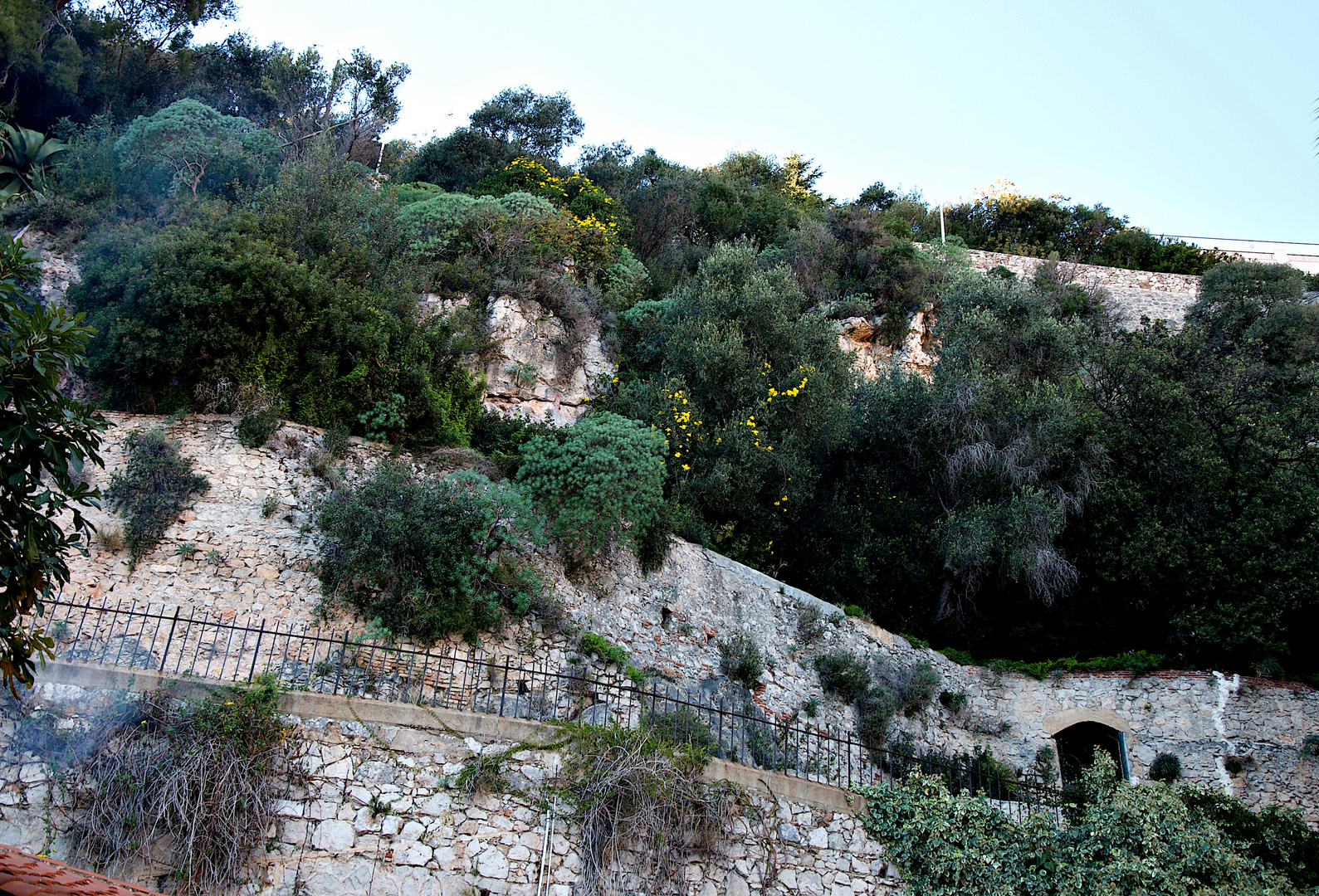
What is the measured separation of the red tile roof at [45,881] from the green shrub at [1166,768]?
14.4m

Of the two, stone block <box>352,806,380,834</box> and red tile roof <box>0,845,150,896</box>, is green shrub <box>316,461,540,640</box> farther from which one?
red tile roof <box>0,845,150,896</box>

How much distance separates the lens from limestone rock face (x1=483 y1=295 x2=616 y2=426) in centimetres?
1684

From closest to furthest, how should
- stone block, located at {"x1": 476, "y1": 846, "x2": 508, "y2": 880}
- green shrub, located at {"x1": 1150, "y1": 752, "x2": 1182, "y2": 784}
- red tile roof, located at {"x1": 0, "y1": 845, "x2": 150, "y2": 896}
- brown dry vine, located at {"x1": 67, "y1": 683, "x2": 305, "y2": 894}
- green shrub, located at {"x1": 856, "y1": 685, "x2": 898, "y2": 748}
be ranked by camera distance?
red tile roof, located at {"x1": 0, "y1": 845, "x2": 150, "y2": 896}, brown dry vine, located at {"x1": 67, "y1": 683, "x2": 305, "y2": 894}, stone block, located at {"x1": 476, "y1": 846, "x2": 508, "y2": 880}, green shrub, located at {"x1": 1150, "y1": 752, "x2": 1182, "y2": 784}, green shrub, located at {"x1": 856, "y1": 685, "x2": 898, "y2": 748}

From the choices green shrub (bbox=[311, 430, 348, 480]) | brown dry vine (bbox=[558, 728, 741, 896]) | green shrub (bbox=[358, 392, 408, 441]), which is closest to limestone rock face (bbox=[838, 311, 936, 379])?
green shrub (bbox=[358, 392, 408, 441])

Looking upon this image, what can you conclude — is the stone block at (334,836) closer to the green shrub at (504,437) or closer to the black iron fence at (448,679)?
the black iron fence at (448,679)

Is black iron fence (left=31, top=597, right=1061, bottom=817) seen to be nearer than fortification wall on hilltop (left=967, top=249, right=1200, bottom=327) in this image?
Yes

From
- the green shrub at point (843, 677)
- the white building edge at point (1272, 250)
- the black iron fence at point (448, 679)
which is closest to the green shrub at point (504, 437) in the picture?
the black iron fence at point (448, 679)

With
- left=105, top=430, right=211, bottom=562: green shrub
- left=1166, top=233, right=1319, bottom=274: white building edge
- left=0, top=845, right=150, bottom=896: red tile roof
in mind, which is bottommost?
left=0, top=845, right=150, bottom=896: red tile roof

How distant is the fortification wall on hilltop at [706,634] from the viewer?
10469 mm

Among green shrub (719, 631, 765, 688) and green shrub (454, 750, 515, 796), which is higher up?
green shrub (719, 631, 765, 688)

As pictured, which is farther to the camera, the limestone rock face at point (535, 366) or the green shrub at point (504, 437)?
the limestone rock face at point (535, 366)

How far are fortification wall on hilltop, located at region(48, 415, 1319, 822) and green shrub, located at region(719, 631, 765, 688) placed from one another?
16 cm

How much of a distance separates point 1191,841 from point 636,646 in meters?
7.29

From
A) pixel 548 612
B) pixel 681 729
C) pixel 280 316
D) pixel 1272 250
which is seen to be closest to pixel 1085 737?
pixel 681 729
